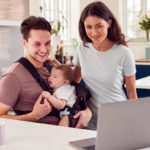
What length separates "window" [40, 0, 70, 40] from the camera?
5879 mm

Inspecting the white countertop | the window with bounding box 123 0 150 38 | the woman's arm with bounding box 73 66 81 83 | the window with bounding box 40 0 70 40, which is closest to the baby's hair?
the woman's arm with bounding box 73 66 81 83

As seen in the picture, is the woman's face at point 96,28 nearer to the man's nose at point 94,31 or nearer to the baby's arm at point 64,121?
the man's nose at point 94,31

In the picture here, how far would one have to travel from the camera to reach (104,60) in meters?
2.03

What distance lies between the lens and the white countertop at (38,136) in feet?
4.04

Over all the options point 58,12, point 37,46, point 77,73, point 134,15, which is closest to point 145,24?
point 134,15

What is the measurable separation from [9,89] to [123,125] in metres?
0.80

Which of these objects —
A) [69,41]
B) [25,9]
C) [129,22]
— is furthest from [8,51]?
[129,22]

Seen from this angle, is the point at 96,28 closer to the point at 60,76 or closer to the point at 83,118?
the point at 60,76

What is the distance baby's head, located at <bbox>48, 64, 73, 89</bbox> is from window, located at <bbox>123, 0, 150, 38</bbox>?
15.6ft

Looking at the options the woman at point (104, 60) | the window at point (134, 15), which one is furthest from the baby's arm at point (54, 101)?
the window at point (134, 15)

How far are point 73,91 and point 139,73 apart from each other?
1.47 m

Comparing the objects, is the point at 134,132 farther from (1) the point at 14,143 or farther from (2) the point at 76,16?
(2) the point at 76,16

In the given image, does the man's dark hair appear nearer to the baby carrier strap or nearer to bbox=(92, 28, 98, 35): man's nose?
the baby carrier strap

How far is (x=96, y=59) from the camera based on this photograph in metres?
2.06
